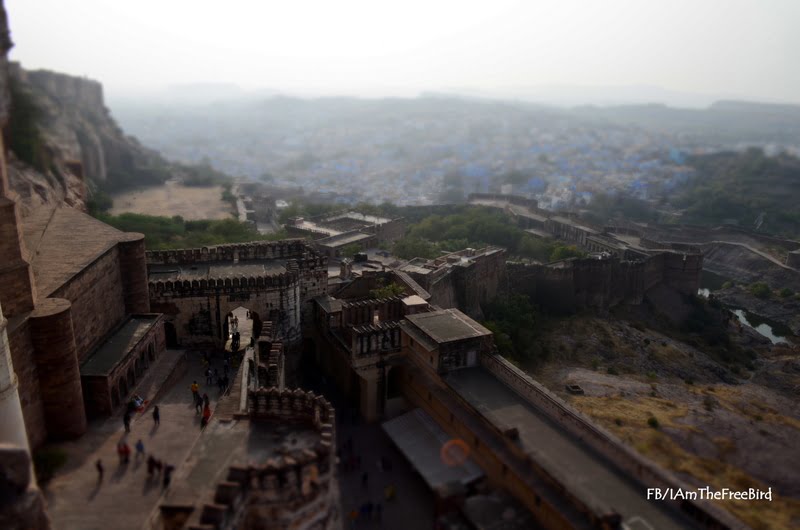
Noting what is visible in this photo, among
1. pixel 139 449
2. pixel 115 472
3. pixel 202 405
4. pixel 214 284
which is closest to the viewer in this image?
pixel 115 472

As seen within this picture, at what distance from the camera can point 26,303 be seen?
15.8 m

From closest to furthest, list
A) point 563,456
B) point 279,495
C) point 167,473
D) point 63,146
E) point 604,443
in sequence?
point 279,495 → point 167,473 → point 563,456 → point 604,443 → point 63,146

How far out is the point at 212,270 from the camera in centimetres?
2670

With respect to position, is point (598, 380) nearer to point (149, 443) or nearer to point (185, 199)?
point (149, 443)

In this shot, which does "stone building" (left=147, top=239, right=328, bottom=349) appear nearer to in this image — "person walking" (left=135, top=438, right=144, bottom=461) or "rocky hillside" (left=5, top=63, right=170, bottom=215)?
"person walking" (left=135, top=438, right=144, bottom=461)

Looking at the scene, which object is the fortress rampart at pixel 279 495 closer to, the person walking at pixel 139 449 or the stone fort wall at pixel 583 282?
the person walking at pixel 139 449

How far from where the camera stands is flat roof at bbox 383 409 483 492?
17.2m

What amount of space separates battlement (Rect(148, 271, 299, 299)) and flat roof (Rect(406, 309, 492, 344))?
6.06 metres

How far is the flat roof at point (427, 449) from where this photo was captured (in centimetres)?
1719

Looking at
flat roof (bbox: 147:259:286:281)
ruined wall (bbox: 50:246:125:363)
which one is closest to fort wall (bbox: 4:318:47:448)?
ruined wall (bbox: 50:246:125:363)

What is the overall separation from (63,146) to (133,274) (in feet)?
151

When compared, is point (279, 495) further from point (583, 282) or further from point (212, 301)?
point (583, 282)

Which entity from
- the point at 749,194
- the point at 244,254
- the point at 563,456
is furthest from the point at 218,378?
the point at 749,194

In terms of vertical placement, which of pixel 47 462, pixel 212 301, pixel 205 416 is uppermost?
pixel 212 301
